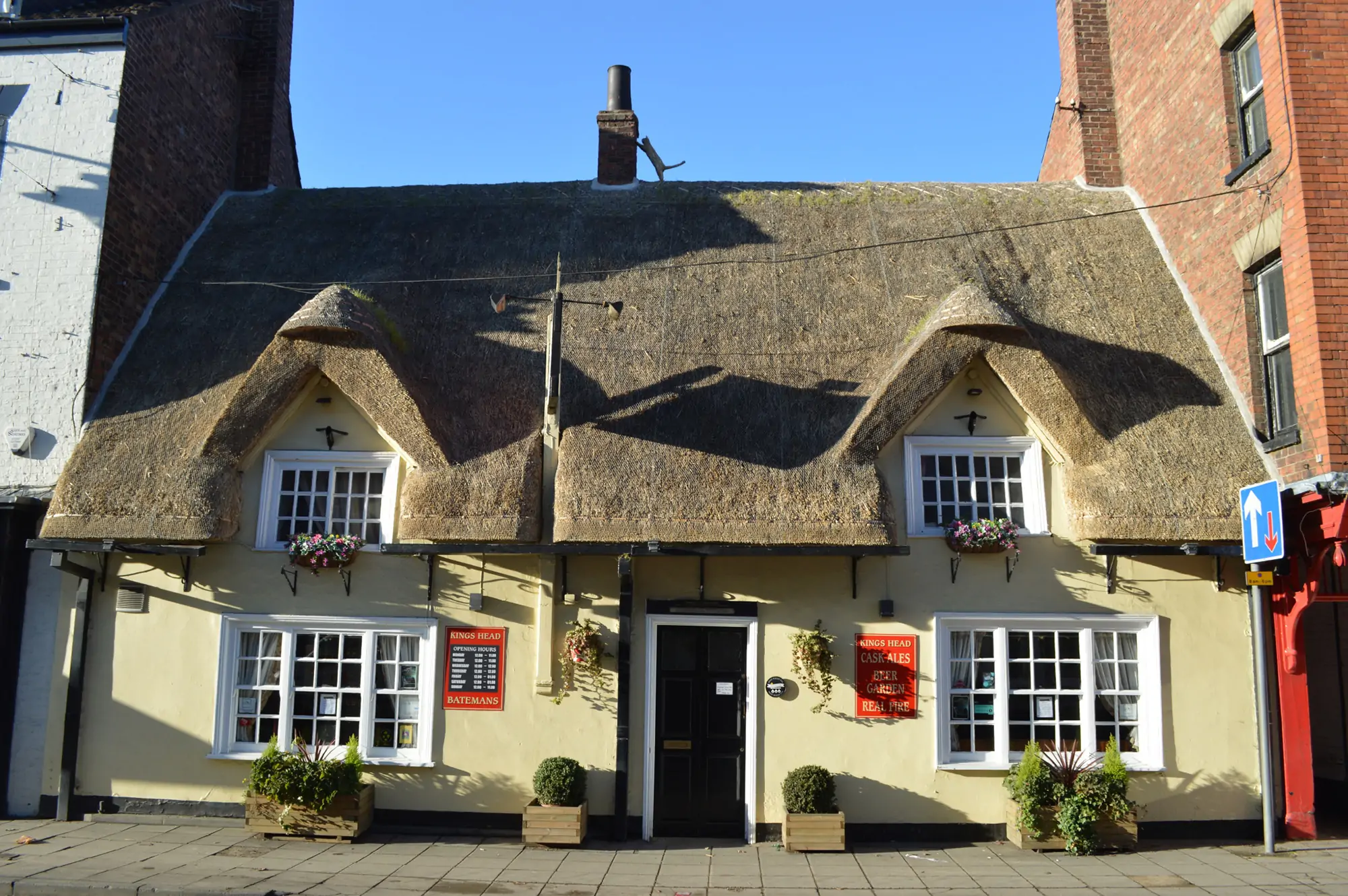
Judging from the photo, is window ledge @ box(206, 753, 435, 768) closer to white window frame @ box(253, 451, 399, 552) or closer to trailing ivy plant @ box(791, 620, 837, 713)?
white window frame @ box(253, 451, 399, 552)

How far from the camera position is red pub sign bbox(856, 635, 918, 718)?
9812 mm

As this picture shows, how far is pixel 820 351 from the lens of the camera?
1102cm

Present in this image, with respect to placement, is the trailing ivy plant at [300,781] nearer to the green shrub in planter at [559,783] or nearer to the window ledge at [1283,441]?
the green shrub in planter at [559,783]

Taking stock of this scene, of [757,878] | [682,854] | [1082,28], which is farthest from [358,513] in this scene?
[1082,28]

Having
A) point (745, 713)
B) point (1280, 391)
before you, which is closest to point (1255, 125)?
point (1280, 391)

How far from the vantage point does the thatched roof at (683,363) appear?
958cm

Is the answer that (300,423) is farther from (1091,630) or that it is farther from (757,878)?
(1091,630)

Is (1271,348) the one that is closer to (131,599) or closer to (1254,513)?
(1254,513)

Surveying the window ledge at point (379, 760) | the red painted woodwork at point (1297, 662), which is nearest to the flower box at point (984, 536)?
the red painted woodwork at point (1297, 662)

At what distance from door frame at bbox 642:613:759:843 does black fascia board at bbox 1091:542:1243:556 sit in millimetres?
3587

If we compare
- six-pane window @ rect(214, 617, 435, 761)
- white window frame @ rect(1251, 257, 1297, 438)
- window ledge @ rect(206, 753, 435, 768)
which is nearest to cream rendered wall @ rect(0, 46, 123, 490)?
six-pane window @ rect(214, 617, 435, 761)

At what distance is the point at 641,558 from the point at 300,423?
13.3ft

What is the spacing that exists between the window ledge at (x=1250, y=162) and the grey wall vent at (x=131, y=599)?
12688 millimetres

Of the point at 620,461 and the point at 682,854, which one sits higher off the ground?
the point at 620,461
